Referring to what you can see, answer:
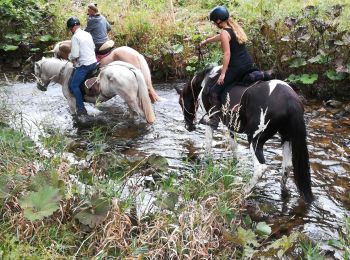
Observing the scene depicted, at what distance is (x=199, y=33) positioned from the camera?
1126cm

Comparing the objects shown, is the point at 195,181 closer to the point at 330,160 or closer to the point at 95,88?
the point at 330,160

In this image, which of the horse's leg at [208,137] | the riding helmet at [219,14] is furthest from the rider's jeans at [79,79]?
the riding helmet at [219,14]

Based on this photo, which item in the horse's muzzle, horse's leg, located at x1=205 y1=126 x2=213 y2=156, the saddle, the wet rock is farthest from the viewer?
the wet rock

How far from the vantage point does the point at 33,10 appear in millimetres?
13164

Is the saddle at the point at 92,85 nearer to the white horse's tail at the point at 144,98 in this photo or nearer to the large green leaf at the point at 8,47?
the white horse's tail at the point at 144,98

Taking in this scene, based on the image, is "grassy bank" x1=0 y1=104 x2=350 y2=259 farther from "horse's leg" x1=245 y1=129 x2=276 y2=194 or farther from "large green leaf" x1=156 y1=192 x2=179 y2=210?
"horse's leg" x1=245 y1=129 x2=276 y2=194

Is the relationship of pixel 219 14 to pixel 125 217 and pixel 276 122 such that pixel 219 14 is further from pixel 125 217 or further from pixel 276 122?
pixel 125 217

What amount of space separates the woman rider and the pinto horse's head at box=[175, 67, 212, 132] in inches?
27.0

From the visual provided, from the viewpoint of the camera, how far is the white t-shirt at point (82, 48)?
7.82 m

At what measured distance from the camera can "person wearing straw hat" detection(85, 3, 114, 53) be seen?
29.7 feet

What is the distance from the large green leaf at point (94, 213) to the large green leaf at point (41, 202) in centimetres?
25

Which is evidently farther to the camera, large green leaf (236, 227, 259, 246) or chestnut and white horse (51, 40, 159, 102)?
chestnut and white horse (51, 40, 159, 102)

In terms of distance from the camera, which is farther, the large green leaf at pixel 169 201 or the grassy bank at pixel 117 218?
the large green leaf at pixel 169 201

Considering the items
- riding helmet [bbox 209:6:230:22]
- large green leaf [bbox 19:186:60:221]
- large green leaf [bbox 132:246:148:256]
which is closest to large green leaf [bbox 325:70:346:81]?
riding helmet [bbox 209:6:230:22]
